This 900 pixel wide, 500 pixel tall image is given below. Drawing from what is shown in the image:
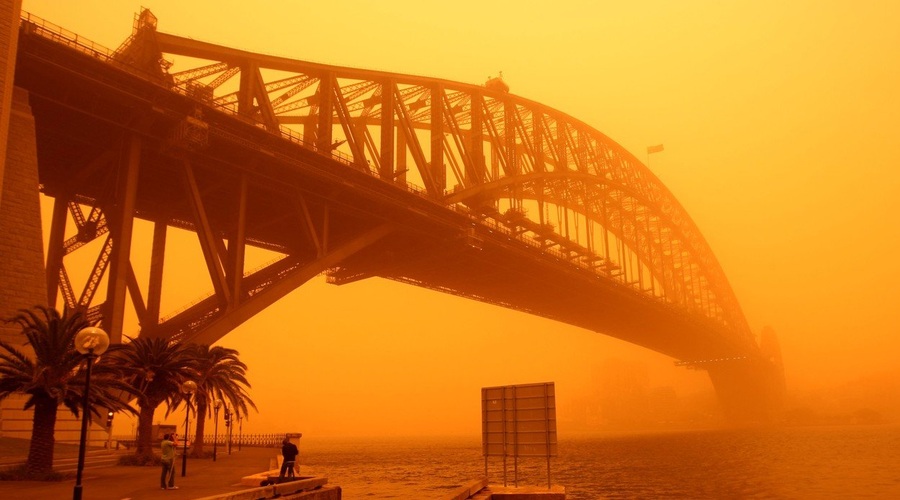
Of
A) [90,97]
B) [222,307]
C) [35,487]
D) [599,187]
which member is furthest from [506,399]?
[599,187]

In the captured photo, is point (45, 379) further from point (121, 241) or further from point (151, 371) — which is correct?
point (121, 241)

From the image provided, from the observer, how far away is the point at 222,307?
3975cm

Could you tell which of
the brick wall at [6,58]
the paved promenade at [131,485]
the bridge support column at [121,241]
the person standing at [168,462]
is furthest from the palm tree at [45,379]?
the bridge support column at [121,241]

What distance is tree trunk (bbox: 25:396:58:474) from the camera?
24.1 metres

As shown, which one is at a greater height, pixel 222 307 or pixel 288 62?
pixel 288 62

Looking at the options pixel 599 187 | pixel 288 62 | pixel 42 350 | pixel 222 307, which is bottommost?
pixel 42 350

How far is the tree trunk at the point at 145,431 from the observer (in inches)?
1330

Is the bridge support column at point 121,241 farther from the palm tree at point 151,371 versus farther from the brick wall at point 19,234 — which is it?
the brick wall at point 19,234

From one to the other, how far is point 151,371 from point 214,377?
24.5 ft

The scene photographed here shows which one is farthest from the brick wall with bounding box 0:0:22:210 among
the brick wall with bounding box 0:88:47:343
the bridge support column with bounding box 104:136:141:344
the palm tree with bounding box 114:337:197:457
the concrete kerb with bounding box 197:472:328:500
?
the concrete kerb with bounding box 197:472:328:500

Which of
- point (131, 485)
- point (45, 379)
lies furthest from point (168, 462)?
point (45, 379)

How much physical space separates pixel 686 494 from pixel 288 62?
34989 mm

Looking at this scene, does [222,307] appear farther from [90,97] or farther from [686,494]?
[686,494]

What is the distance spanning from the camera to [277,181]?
4569 cm
